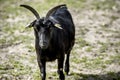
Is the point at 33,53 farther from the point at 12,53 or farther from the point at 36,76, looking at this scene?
the point at 36,76

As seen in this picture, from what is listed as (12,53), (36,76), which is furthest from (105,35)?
(36,76)

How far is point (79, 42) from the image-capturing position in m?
14.5

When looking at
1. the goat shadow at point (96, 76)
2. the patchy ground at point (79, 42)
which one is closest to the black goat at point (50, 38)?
the goat shadow at point (96, 76)

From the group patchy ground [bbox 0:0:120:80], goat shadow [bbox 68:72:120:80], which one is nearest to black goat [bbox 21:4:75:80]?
goat shadow [bbox 68:72:120:80]

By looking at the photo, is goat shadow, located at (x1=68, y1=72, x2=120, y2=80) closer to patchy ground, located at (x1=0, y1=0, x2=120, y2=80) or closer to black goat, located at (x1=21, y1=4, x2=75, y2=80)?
patchy ground, located at (x1=0, y1=0, x2=120, y2=80)

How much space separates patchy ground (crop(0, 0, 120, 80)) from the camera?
11.4 metres

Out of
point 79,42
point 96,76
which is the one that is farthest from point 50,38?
point 79,42

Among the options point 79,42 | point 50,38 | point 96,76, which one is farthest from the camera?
point 79,42

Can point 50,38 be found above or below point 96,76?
above

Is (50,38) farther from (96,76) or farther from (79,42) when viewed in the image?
(79,42)

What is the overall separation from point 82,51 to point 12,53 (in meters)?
2.60

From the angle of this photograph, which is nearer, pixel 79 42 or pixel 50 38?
pixel 50 38

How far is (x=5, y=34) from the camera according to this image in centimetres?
1545

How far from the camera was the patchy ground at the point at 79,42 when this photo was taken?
37.3 feet
